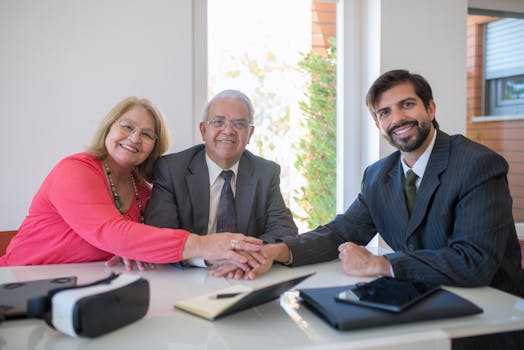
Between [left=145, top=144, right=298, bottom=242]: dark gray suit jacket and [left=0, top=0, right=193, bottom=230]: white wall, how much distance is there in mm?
725

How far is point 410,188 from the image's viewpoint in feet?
5.90

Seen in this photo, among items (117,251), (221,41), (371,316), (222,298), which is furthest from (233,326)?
(221,41)

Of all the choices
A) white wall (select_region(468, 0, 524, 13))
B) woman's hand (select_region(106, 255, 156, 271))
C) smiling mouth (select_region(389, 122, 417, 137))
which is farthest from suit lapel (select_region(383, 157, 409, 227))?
white wall (select_region(468, 0, 524, 13))

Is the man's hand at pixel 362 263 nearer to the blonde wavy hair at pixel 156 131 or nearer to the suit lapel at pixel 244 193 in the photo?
the suit lapel at pixel 244 193

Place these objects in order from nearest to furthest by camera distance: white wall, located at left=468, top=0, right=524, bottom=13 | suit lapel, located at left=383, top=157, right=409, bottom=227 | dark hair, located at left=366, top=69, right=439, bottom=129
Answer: suit lapel, located at left=383, top=157, right=409, bottom=227 < dark hair, located at left=366, top=69, right=439, bottom=129 < white wall, located at left=468, top=0, right=524, bottom=13

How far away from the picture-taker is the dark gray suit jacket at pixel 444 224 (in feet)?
4.60

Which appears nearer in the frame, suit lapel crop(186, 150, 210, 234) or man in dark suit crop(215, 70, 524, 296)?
man in dark suit crop(215, 70, 524, 296)

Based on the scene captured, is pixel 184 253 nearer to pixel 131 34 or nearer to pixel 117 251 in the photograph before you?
A: pixel 117 251

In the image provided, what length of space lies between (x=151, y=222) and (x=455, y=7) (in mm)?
2707

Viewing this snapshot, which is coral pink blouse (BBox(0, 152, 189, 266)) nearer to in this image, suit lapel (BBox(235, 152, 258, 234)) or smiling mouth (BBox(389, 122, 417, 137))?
suit lapel (BBox(235, 152, 258, 234))

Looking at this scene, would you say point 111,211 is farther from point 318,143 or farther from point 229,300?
point 318,143

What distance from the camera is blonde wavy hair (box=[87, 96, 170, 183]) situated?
1.99 metres

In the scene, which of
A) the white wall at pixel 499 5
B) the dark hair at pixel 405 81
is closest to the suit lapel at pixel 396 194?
the dark hair at pixel 405 81

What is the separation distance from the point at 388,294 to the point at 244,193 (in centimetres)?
118
